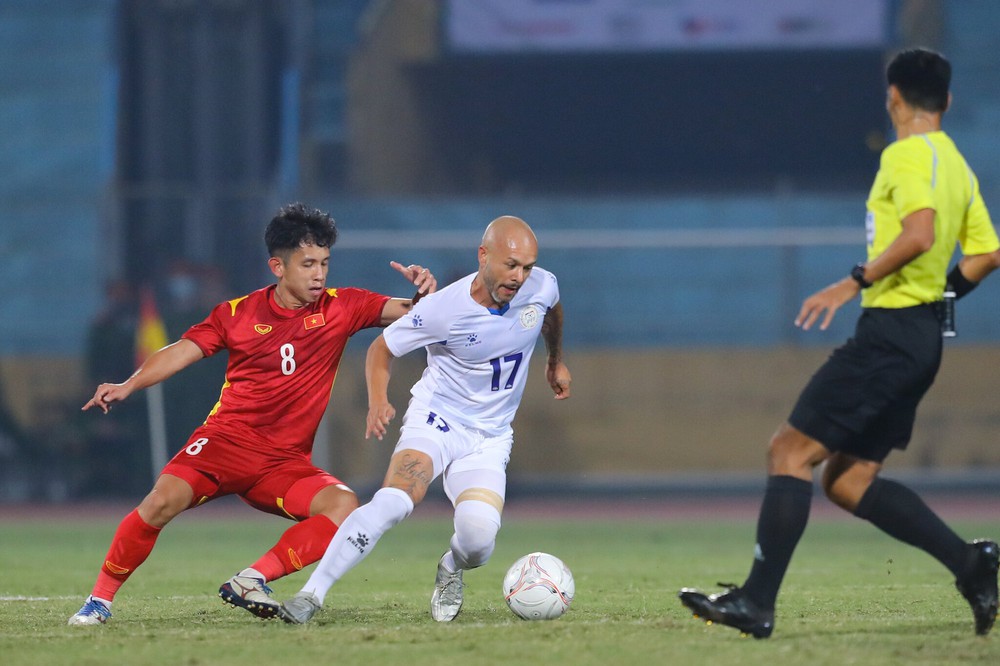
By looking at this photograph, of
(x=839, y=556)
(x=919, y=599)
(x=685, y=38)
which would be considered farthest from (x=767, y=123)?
(x=919, y=599)

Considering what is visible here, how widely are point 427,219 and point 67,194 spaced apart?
5.88 meters

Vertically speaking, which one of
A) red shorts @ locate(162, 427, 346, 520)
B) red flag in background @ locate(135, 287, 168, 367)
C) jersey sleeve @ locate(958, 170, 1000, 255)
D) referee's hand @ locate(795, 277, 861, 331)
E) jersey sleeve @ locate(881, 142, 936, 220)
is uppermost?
jersey sleeve @ locate(881, 142, 936, 220)

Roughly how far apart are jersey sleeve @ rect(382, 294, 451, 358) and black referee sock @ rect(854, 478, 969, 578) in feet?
6.33

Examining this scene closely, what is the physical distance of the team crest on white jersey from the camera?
20.6 feet

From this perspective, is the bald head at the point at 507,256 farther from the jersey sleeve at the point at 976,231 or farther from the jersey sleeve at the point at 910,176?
the jersey sleeve at the point at 976,231

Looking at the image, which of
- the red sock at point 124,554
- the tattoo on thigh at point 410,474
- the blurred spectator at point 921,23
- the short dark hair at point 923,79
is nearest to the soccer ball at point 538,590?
the tattoo on thigh at point 410,474

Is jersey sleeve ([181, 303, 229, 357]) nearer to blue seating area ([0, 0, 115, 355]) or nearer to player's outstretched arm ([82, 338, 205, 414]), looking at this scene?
player's outstretched arm ([82, 338, 205, 414])

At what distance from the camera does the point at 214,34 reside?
21750mm

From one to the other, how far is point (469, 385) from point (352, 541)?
1.00 m

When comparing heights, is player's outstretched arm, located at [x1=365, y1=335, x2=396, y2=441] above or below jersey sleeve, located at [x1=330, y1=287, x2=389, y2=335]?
below

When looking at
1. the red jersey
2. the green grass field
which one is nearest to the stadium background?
the green grass field

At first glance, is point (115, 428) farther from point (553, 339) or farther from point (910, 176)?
point (910, 176)

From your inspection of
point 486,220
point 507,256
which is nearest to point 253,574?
point 507,256

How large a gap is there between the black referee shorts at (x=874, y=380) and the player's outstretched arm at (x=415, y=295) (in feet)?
6.15
